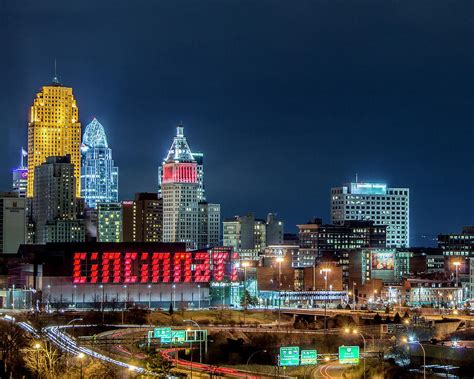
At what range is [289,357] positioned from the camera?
7431 centimetres

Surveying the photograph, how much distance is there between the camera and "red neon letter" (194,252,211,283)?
156m

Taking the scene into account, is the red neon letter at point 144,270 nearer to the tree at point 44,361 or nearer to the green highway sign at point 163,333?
the green highway sign at point 163,333

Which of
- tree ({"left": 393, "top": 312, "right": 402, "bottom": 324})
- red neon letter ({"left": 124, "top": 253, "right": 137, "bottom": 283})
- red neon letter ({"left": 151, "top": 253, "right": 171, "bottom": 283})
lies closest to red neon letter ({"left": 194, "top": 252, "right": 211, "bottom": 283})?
red neon letter ({"left": 151, "top": 253, "right": 171, "bottom": 283})

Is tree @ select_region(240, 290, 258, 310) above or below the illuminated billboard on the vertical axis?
below

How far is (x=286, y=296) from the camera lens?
170 meters

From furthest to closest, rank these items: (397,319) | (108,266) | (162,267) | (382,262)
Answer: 1. (382,262)
2. (162,267)
3. (108,266)
4. (397,319)

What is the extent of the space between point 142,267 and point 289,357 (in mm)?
81015

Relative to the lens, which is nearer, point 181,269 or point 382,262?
point 181,269

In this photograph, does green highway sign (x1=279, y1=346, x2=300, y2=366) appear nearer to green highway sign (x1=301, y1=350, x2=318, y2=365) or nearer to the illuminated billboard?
green highway sign (x1=301, y1=350, x2=318, y2=365)

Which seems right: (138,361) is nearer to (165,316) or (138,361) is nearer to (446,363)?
(446,363)

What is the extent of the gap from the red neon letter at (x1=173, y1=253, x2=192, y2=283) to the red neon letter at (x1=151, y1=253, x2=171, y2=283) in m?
1.07

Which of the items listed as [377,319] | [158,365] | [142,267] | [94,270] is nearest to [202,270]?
[142,267]

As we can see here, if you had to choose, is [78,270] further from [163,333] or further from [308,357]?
[308,357]

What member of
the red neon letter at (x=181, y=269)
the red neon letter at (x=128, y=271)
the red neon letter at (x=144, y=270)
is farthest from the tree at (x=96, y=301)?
the red neon letter at (x=181, y=269)
